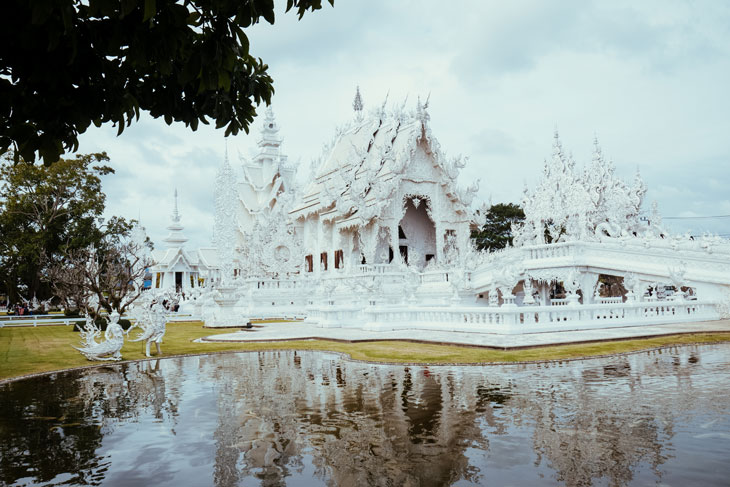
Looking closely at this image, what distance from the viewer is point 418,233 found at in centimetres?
3284

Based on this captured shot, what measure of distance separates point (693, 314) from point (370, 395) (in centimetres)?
1459

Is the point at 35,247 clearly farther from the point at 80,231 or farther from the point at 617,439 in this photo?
the point at 617,439

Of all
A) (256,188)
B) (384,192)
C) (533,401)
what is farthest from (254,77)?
(256,188)

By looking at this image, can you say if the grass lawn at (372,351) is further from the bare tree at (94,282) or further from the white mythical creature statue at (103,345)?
the bare tree at (94,282)

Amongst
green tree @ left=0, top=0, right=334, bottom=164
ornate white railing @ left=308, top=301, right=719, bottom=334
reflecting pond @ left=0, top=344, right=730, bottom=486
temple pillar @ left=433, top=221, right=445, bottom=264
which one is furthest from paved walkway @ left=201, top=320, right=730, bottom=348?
temple pillar @ left=433, top=221, right=445, bottom=264

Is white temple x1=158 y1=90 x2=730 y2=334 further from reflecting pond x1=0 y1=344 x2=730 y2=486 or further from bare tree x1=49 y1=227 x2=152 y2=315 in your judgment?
reflecting pond x1=0 y1=344 x2=730 y2=486

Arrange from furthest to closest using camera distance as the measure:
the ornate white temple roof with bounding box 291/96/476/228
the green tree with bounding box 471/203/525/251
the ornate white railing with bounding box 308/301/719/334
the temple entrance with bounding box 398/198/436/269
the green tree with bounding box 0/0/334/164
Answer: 1. the green tree with bounding box 471/203/525/251
2. the temple entrance with bounding box 398/198/436/269
3. the ornate white temple roof with bounding box 291/96/476/228
4. the ornate white railing with bounding box 308/301/719/334
5. the green tree with bounding box 0/0/334/164

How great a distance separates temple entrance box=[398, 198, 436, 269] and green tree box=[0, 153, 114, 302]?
1895 centimetres

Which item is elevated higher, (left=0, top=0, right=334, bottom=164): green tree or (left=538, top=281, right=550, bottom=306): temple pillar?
(left=0, top=0, right=334, bottom=164): green tree

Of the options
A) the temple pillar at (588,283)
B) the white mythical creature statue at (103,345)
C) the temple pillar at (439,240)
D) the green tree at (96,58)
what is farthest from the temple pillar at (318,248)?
the green tree at (96,58)

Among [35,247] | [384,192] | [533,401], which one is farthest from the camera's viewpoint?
[35,247]

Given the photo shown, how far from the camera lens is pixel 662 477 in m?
4.12

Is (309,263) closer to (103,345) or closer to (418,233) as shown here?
(418,233)

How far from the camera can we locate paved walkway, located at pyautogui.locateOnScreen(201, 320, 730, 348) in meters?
12.8
